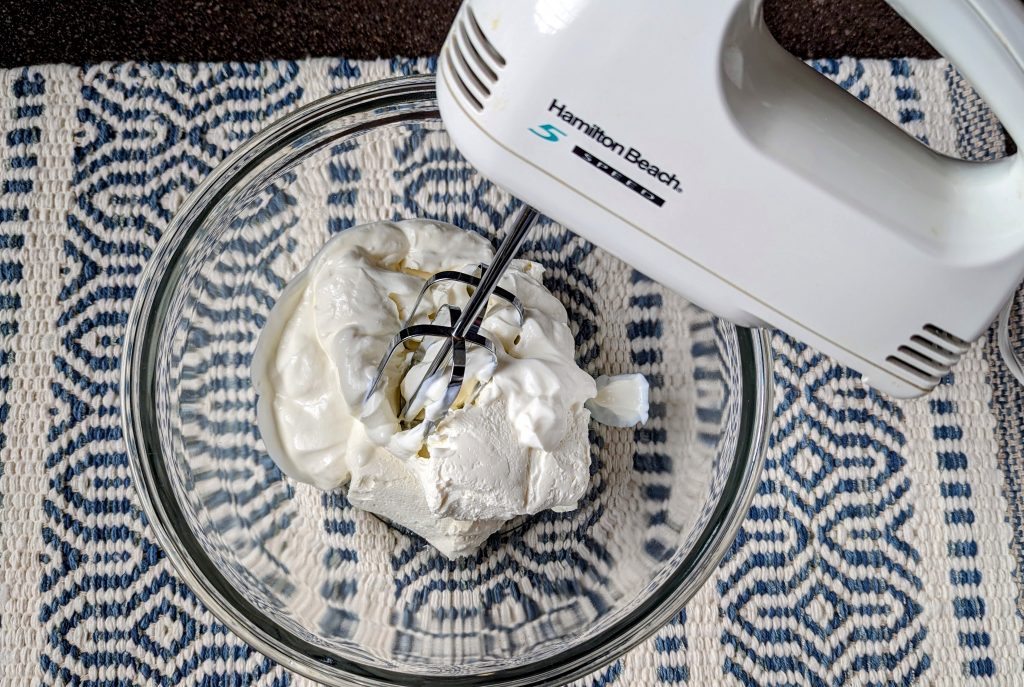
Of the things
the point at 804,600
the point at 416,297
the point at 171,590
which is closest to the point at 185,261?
the point at 416,297

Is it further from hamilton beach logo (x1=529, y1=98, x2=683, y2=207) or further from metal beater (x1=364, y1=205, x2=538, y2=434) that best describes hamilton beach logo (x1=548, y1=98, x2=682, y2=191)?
metal beater (x1=364, y1=205, x2=538, y2=434)

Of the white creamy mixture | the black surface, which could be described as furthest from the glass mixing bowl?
the black surface

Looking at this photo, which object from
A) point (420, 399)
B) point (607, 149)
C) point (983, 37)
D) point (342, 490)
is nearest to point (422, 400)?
point (420, 399)

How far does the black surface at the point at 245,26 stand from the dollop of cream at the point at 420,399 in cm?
22

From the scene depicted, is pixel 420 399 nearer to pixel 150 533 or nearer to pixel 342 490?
pixel 342 490

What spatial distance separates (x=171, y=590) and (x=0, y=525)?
15 centimetres

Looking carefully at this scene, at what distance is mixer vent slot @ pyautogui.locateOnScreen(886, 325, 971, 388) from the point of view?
0.34 metres

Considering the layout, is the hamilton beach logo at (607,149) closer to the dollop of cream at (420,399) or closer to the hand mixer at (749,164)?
the hand mixer at (749,164)

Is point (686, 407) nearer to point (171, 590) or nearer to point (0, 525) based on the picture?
point (171, 590)

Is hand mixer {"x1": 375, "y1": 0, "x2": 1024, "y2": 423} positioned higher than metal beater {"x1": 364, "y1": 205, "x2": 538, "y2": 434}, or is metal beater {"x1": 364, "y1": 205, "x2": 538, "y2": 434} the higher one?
hand mixer {"x1": 375, "y1": 0, "x2": 1024, "y2": 423}

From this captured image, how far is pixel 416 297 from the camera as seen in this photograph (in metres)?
0.53

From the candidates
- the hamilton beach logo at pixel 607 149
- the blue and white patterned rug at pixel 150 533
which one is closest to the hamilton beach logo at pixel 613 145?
the hamilton beach logo at pixel 607 149

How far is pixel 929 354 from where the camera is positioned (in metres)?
0.35

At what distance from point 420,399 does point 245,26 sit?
40 centimetres
